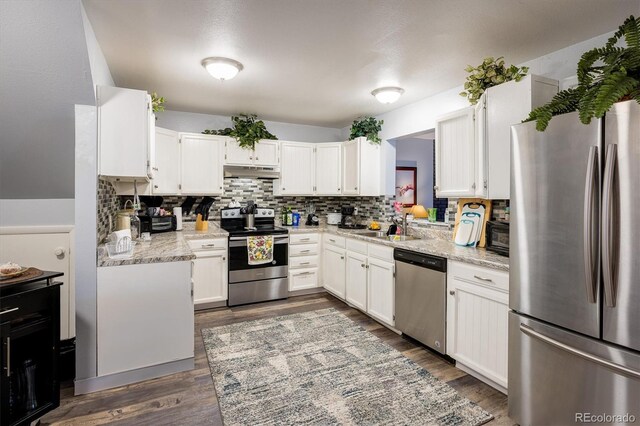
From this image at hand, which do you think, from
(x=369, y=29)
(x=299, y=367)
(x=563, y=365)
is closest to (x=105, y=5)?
(x=369, y=29)

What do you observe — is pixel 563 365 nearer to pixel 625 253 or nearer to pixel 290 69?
pixel 625 253

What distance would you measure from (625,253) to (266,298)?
3.56 meters

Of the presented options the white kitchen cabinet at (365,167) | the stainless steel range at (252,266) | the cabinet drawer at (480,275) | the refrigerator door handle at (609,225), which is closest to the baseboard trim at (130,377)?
the stainless steel range at (252,266)

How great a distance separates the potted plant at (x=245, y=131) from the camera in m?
4.34

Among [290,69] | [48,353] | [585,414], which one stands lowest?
[585,414]

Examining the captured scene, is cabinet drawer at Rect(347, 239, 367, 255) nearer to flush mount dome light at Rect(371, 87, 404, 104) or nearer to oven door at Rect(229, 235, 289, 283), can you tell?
oven door at Rect(229, 235, 289, 283)

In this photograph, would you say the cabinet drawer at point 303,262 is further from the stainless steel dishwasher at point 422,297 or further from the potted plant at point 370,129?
the potted plant at point 370,129

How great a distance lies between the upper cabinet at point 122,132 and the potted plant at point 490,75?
2570 mm

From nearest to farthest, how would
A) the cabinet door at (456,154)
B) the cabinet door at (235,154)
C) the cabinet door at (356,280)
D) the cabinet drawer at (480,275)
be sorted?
the cabinet drawer at (480,275)
the cabinet door at (456,154)
the cabinet door at (356,280)
the cabinet door at (235,154)

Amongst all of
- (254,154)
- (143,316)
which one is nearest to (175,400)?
(143,316)

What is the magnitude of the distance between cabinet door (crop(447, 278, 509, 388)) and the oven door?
90.0 inches

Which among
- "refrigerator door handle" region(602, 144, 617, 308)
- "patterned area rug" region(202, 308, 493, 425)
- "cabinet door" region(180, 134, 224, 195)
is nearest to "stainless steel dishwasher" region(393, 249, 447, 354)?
"patterned area rug" region(202, 308, 493, 425)

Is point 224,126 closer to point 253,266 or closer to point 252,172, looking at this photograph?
point 252,172

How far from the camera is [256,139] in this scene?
14.5 feet
